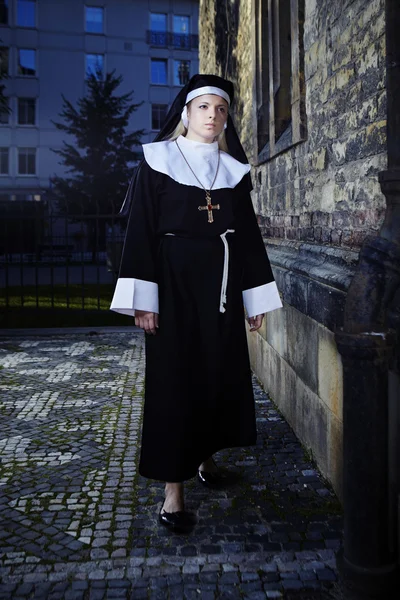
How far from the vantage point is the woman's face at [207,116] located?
3100 millimetres

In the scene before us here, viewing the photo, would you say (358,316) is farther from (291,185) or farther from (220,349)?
(291,185)

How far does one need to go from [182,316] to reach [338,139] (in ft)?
4.69

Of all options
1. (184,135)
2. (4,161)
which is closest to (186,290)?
(184,135)

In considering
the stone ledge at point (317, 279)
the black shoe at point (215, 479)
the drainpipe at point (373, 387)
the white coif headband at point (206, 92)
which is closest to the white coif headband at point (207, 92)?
A: the white coif headband at point (206, 92)

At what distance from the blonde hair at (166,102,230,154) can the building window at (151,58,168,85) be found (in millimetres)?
36185

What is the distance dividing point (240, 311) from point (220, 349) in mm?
240

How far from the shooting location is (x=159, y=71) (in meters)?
37.6

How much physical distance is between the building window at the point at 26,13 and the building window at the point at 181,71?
835cm

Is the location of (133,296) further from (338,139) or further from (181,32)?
(181,32)

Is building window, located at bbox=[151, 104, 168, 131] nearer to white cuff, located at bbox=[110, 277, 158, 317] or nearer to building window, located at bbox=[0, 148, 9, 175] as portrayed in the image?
building window, located at bbox=[0, 148, 9, 175]

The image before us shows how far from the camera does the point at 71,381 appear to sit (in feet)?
19.4

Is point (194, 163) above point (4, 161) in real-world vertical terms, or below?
below

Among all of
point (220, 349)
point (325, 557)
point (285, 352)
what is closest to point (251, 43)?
point (285, 352)

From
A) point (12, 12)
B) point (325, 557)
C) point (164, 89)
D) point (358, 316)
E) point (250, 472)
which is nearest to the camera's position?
point (358, 316)
